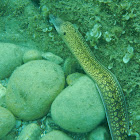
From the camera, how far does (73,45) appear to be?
2955 millimetres

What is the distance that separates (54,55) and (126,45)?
1.78 metres

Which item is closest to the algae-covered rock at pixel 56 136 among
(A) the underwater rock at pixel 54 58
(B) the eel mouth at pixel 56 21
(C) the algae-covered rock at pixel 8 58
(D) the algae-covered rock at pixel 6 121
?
(D) the algae-covered rock at pixel 6 121

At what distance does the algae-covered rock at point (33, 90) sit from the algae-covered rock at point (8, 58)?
55cm

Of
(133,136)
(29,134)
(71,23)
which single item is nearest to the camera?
(133,136)

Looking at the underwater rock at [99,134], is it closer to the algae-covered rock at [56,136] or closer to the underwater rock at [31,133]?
the algae-covered rock at [56,136]

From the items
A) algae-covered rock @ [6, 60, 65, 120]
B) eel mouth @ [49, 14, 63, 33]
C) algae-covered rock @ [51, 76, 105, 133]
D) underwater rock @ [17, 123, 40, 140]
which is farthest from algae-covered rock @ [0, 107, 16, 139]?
eel mouth @ [49, 14, 63, 33]

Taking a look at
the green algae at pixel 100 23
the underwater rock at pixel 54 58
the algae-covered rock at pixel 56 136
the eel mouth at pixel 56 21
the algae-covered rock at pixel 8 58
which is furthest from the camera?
the underwater rock at pixel 54 58

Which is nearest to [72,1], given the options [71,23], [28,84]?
[71,23]

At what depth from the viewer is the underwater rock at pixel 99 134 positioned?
2564 mm

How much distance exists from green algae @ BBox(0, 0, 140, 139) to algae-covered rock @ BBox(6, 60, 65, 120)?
34.7 inches

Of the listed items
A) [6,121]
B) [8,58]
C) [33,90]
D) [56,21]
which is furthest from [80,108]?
[8,58]

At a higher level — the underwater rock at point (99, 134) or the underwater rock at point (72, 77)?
the underwater rock at point (72, 77)

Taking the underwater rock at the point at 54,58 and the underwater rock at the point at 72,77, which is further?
the underwater rock at the point at 54,58

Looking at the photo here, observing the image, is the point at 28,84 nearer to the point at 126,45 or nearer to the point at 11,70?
the point at 11,70
